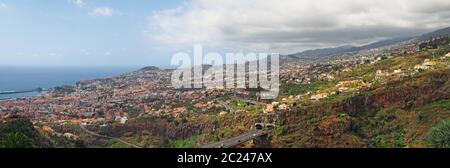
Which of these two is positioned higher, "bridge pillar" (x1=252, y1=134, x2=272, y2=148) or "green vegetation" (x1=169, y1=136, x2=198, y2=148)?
"bridge pillar" (x1=252, y1=134, x2=272, y2=148)

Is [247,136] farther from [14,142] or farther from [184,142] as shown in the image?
[14,142]

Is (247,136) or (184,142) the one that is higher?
(247,136)

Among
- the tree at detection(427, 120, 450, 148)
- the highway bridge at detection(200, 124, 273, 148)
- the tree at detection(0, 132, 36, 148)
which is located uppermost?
the tree at detection(427, 120, 450, 148)

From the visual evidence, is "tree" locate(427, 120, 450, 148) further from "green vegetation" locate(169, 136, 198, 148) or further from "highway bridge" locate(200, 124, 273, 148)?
"green vegetation" locate(169, 136, 198, 148)

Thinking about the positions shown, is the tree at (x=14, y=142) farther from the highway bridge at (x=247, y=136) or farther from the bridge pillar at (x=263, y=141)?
the bridge pillar at (x=263, y=141)

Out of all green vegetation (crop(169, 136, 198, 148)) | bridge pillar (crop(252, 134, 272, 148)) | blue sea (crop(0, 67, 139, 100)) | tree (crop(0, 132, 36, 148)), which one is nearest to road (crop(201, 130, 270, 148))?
bridge pillar (crop(252, 134, 272, 148))

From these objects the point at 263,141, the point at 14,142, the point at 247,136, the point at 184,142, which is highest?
the point at 14,142

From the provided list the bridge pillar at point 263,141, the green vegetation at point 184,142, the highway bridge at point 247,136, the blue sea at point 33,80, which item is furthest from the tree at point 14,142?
the blue sea at point 33,80

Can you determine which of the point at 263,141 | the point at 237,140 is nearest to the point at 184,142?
the point at 263,141
